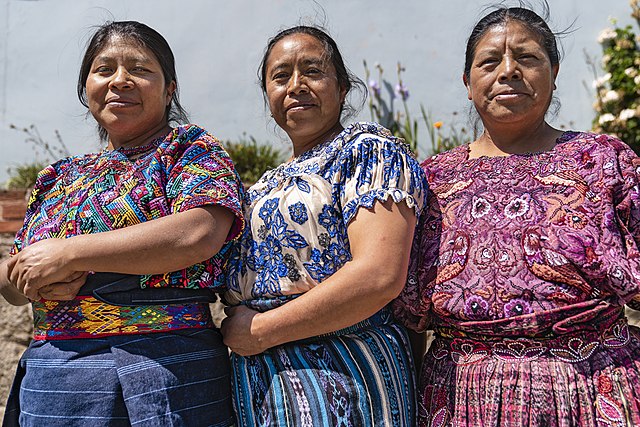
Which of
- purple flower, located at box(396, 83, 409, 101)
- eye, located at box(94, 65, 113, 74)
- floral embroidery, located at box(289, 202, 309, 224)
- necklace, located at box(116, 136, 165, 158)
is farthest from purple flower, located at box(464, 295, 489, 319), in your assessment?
purple flower, located at box(396, 83, 409, 101)

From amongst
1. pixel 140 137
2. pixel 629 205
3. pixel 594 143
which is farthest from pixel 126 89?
pixel 629 205

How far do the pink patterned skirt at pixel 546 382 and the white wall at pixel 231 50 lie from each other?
3.18m

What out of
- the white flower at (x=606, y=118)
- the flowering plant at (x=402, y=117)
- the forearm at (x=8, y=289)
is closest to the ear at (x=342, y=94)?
the forearm at (x=8, y=289)

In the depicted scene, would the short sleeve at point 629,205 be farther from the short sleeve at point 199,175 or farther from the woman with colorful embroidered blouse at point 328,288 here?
the short sleeve at point 199,175

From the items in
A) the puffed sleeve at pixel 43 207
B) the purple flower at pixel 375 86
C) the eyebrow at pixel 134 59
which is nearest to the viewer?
the puffed sleeve at pixel 43 207

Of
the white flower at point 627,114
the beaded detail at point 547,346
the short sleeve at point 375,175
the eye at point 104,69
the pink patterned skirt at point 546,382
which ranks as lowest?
the pink patterned skirt at point 546,382

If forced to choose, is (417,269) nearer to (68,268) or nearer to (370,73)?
(68,268)

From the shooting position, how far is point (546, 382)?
1996 millimetres

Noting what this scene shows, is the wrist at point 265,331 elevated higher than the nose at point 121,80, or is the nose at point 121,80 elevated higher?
the nose at point 121,80

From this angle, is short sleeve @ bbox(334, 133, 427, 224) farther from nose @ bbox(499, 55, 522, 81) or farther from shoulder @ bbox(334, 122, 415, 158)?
nose @ bbox(499, 55, 522, 81)

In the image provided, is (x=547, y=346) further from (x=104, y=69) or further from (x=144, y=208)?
(x=104, y=69)

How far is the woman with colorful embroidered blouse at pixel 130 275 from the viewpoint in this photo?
6.54 ft

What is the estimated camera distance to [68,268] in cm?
197

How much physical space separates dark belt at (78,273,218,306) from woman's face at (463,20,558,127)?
4.03 ft
